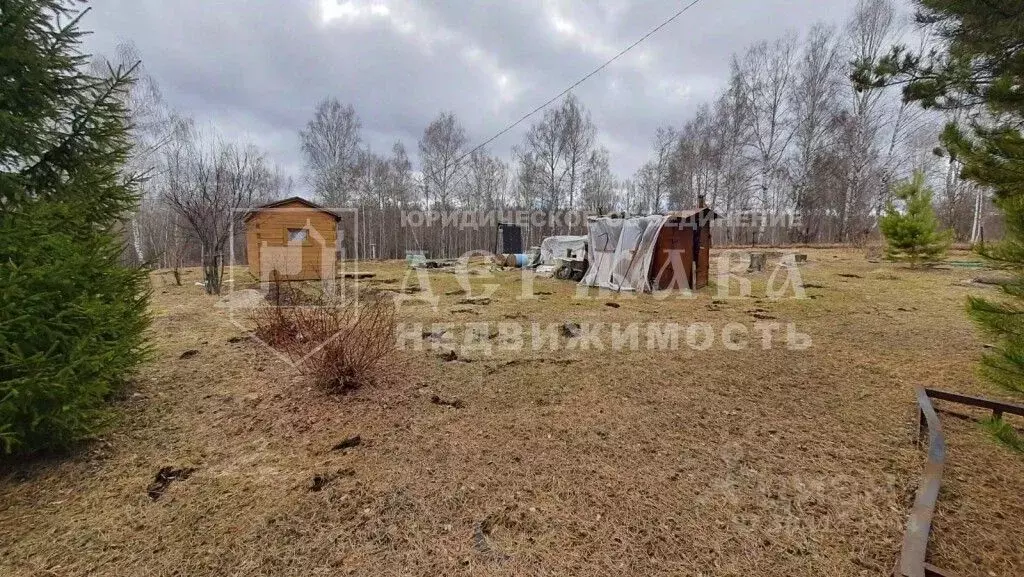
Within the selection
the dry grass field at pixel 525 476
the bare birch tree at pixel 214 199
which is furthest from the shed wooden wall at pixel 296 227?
the dry grass field at pixel 525 476

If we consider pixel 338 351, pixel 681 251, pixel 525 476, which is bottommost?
pixel 525 476

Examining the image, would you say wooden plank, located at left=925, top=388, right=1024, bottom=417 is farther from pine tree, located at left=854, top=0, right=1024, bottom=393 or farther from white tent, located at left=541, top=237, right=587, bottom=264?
white tent, located at left=541, top=237, right=587, bottom=264

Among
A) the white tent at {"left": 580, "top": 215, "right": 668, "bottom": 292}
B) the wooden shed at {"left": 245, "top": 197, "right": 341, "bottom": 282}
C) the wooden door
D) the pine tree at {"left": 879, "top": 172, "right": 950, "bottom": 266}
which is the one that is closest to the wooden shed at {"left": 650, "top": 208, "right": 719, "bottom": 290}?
the wooden door

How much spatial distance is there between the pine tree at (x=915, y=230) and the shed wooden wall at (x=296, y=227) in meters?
17.8

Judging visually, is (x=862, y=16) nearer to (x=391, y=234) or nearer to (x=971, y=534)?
(x=971, y=534)

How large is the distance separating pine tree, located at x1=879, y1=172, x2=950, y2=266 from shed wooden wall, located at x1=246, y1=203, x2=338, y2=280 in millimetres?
17793

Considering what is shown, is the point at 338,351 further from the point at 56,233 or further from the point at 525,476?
the point at 525,476

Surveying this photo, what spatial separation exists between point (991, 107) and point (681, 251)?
311 inches

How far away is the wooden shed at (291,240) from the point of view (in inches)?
482

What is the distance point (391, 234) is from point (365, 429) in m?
27.7

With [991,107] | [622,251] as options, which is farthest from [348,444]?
[622,251]

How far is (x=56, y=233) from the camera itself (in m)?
2.44

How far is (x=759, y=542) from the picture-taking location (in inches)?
72.9

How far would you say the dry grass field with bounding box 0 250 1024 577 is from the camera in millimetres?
1775
